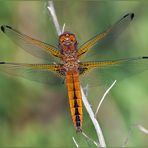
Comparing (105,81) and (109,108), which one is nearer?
(105,81)

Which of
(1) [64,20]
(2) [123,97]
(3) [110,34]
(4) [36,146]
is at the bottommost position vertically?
(4) [36,146]

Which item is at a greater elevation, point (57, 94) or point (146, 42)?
point (146, 42)

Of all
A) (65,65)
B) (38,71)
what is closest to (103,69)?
(65,65)

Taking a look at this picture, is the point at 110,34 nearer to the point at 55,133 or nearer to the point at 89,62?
the point at 89,62

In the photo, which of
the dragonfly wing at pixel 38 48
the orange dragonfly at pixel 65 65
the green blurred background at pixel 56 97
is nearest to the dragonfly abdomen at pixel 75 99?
the orange dragonfly at pixel 65 65

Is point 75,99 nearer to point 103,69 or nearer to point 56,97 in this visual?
point 103,69

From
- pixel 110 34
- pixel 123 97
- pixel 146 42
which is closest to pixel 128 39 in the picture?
pixel 146 42
